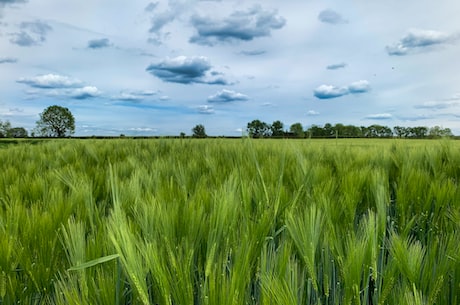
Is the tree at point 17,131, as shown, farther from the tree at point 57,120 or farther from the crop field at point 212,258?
the crop field at point 212,258

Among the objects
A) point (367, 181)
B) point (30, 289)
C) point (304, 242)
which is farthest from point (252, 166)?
point (30, 289)

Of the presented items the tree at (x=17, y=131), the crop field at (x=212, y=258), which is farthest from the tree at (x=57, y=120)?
the crop field at (x=212, y=258)

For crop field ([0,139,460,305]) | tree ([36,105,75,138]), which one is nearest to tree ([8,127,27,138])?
tree ([36,105,75,138])

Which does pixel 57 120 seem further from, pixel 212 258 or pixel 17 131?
pixel 212 258

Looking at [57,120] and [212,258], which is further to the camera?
[57,120]

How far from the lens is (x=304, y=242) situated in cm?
54

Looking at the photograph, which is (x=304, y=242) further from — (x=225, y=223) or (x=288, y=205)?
(x=288, y=205)

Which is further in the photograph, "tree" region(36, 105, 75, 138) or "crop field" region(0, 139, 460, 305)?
"tree" region(36, 105, 75, 138)

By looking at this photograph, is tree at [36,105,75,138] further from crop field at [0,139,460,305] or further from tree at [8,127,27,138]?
crop field at [0,139,460,305]

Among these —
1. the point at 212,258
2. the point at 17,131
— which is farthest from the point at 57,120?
the point at 212,258

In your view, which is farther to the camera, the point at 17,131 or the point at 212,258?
the point at 17,131

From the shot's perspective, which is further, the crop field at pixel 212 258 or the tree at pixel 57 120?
the tree at pixel 57 120

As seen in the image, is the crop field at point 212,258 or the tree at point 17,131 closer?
the crop field at point 212,258

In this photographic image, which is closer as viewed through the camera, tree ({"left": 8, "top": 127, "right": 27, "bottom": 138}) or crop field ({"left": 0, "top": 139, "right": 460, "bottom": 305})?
crop field ({"left": 0, "top": 139, "right": 460, "bottom": 305})
